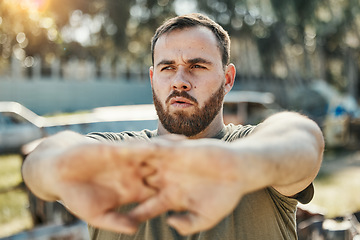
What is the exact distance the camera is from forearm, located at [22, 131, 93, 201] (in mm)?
1180

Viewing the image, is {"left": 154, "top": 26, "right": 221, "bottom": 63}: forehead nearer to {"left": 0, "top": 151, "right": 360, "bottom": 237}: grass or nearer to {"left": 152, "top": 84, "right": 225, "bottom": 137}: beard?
{"left": 152, "top": 84, "right": 225, "bottom": 137}: beard

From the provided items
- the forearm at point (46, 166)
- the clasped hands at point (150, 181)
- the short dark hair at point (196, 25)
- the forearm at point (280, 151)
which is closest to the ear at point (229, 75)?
the short dark hair at point (196, 25)

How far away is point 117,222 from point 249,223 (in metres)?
0.86

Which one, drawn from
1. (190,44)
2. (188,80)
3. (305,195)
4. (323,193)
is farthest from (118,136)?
(323,193)

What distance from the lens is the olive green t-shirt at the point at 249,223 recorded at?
1663mm

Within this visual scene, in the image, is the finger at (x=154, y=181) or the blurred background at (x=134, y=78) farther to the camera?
the blurred background at (x=134, y=78)

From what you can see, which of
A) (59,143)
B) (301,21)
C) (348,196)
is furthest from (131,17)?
(59,143)

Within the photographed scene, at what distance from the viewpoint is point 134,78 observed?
950 inches

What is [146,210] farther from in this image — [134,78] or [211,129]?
[134,78]

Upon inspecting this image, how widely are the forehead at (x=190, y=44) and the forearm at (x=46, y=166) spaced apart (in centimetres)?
80

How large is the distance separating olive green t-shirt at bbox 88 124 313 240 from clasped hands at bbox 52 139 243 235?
0.63 metres

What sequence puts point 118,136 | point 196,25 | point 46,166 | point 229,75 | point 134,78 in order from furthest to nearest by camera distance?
1. point 134,78
2. point 229,75
3. point 196,25
4. point 118,136
5. point 46,166

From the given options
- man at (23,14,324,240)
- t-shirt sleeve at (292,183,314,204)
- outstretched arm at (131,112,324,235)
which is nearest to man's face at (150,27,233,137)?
man at (23,14,324,240)

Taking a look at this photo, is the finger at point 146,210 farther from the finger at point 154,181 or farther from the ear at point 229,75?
the ear at point 229,75
